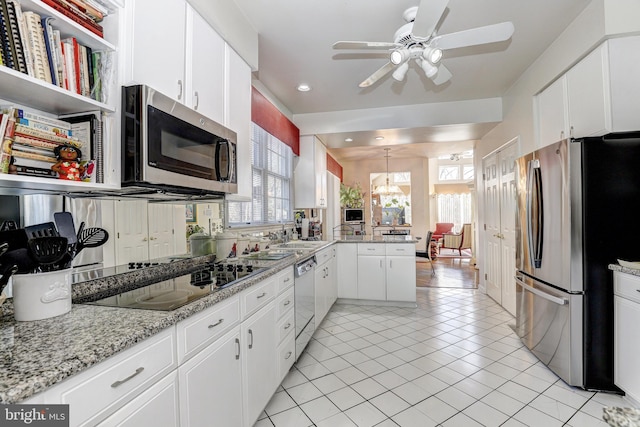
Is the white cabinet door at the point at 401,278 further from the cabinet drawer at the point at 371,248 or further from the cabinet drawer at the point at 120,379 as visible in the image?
the cabinet drawer at the point at 120,379

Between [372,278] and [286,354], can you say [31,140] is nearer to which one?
[286,354]

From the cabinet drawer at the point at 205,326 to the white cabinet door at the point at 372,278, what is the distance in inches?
110

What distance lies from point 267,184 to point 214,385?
261 cm

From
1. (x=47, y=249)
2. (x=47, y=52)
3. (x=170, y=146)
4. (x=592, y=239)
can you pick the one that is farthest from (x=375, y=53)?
(x=47, y=249)

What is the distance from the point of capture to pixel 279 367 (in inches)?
80.2

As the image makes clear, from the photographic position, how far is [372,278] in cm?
411

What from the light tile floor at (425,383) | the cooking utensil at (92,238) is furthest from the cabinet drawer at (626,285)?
the cooking utensil at (92,238)

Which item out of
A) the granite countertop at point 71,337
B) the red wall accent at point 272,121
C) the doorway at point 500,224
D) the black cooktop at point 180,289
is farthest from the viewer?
the doorway at point 500,224

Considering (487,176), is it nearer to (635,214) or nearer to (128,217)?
(635,214)

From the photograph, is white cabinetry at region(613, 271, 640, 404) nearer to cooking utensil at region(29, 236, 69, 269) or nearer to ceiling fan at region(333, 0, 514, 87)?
ceiling fan at region(333, 0, 514, 87)

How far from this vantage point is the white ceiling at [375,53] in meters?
2.22

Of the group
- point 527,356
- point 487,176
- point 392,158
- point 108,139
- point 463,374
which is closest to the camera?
point 108,139

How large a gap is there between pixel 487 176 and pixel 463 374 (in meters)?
3.22

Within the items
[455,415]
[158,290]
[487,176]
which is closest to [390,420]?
[455,415]
